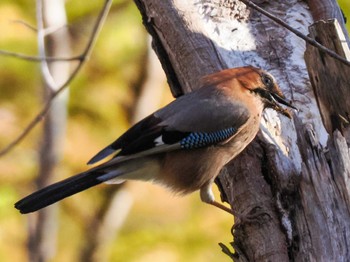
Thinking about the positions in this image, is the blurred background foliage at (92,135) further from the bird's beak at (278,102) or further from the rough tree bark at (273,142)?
the bird's beak at (278,102)

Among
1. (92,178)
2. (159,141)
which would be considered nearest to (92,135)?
(159,141)

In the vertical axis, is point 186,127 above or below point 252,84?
below

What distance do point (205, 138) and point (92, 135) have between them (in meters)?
4.30

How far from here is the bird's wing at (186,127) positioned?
19.4ft

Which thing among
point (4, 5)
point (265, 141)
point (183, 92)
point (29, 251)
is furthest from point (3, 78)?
point (265, 141)

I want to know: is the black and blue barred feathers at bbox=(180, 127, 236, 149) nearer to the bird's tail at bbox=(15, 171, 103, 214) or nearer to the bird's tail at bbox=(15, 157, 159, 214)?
the bird's tail at bbox=(15, 157, 159, 214)

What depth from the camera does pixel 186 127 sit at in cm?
596

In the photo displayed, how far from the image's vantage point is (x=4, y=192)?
31.3 ft

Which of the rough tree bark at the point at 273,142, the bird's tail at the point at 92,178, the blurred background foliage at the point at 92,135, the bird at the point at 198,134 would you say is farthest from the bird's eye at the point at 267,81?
the blurred background foliage at the point at 92,135

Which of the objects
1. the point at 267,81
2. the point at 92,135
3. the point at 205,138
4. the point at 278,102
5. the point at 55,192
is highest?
the point at 92,135

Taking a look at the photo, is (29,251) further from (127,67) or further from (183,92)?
(183,92)

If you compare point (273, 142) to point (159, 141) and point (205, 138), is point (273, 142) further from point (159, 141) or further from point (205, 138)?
point (159, 141)

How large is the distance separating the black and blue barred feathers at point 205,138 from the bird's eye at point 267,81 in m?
0.34

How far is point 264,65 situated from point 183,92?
539mm
